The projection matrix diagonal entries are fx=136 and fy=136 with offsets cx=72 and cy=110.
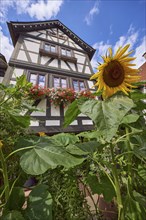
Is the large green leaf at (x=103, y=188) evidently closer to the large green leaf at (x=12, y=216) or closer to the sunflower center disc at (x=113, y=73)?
the large green leaf at (x=12, y=216)

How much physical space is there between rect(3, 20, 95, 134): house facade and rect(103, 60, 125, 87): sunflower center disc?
3.00 metres

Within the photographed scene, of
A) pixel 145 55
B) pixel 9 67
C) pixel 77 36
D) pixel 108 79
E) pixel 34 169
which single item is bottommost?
pixel 34 169

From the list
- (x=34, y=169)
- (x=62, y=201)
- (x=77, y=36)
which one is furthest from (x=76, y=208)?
(x=77, y=36)

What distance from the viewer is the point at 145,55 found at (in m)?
6.61

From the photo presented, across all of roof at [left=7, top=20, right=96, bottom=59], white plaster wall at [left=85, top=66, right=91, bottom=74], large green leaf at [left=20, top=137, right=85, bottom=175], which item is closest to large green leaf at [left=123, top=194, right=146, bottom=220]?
large green leaf at [left=20, top=137, right=85, bottom=175]

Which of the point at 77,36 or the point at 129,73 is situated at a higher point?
the point at 77,36

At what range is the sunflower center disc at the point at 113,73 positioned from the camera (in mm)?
688

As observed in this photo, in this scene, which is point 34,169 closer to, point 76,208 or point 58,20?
point 76,208

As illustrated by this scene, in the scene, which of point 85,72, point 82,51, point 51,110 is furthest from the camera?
point 82,51

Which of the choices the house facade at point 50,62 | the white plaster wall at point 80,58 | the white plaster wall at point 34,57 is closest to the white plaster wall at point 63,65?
the house facade at point 50,62

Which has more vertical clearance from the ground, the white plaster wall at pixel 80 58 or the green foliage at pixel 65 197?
the white plaster wall at pixel 80 58

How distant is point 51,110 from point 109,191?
344 cm

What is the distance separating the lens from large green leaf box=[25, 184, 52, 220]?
496 mm

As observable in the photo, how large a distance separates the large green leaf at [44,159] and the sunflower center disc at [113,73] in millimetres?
406
